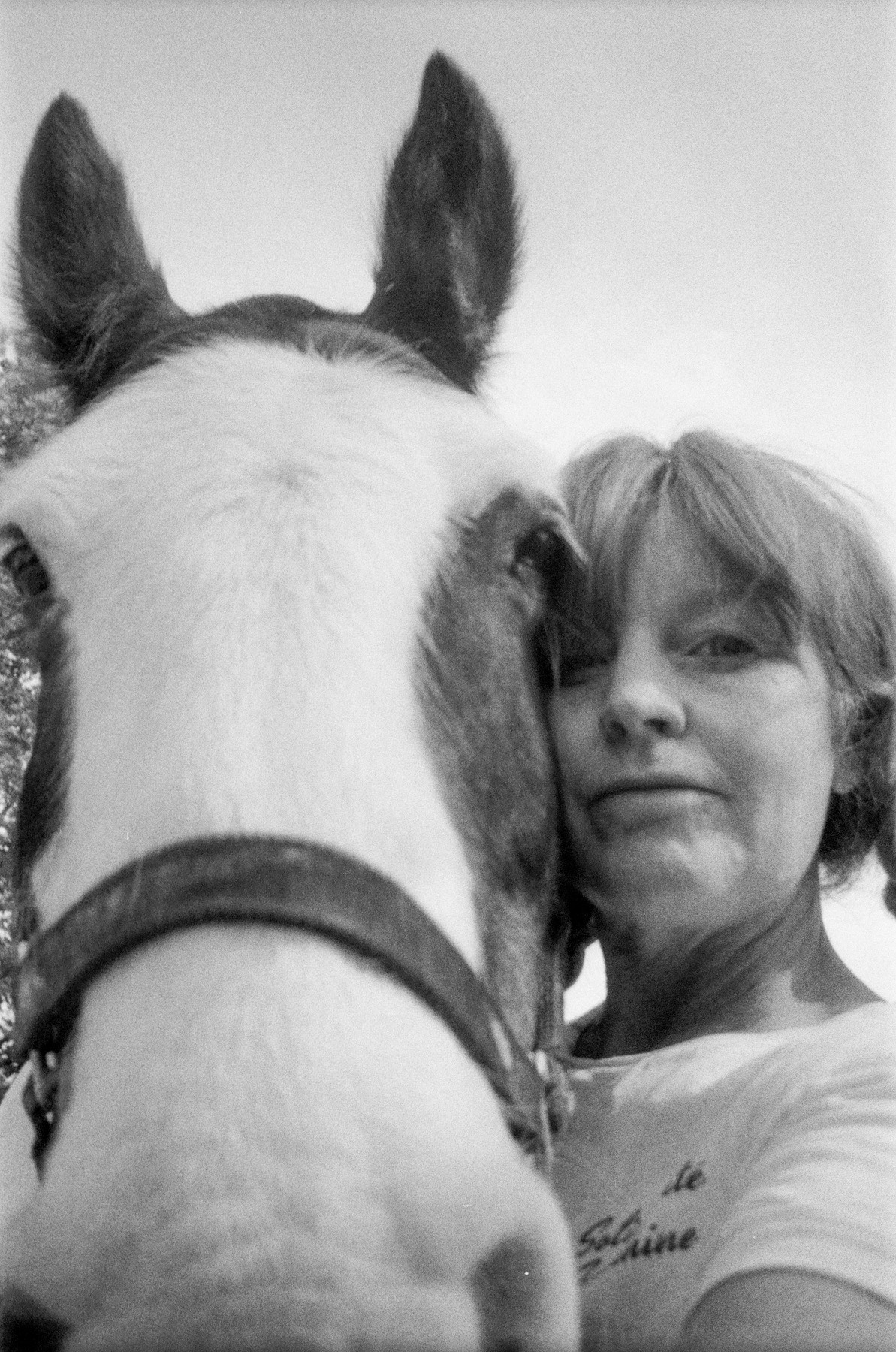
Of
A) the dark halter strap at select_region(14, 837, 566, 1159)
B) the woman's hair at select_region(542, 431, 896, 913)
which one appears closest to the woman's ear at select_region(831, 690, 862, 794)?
the woman's hair at select_region(542, 431, 896, 913)

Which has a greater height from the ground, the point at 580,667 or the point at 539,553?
the point at 539,553

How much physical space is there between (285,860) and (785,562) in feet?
4.38

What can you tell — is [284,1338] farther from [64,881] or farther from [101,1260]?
[64,881]

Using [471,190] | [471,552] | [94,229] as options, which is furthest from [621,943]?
[94,229]

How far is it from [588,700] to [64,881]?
3.38 feet

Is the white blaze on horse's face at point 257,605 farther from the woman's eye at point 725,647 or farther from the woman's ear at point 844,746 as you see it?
the woman's ear at point 844,746

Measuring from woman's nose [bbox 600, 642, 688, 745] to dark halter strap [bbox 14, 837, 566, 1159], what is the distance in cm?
75

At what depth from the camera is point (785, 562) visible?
98.5 inches

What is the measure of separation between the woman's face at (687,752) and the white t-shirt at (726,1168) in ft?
0.87

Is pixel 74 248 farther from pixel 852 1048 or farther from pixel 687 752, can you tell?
pixel 852 1048

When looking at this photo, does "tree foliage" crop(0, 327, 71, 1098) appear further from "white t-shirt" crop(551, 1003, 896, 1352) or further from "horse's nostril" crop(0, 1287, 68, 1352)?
"white t-shirt" crop(551, 1003, 896, 1352)

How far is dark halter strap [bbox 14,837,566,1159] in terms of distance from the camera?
4.99ft

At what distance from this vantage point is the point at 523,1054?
188cm

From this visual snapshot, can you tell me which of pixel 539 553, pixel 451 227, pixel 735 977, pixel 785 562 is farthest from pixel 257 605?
pixel 451 227
